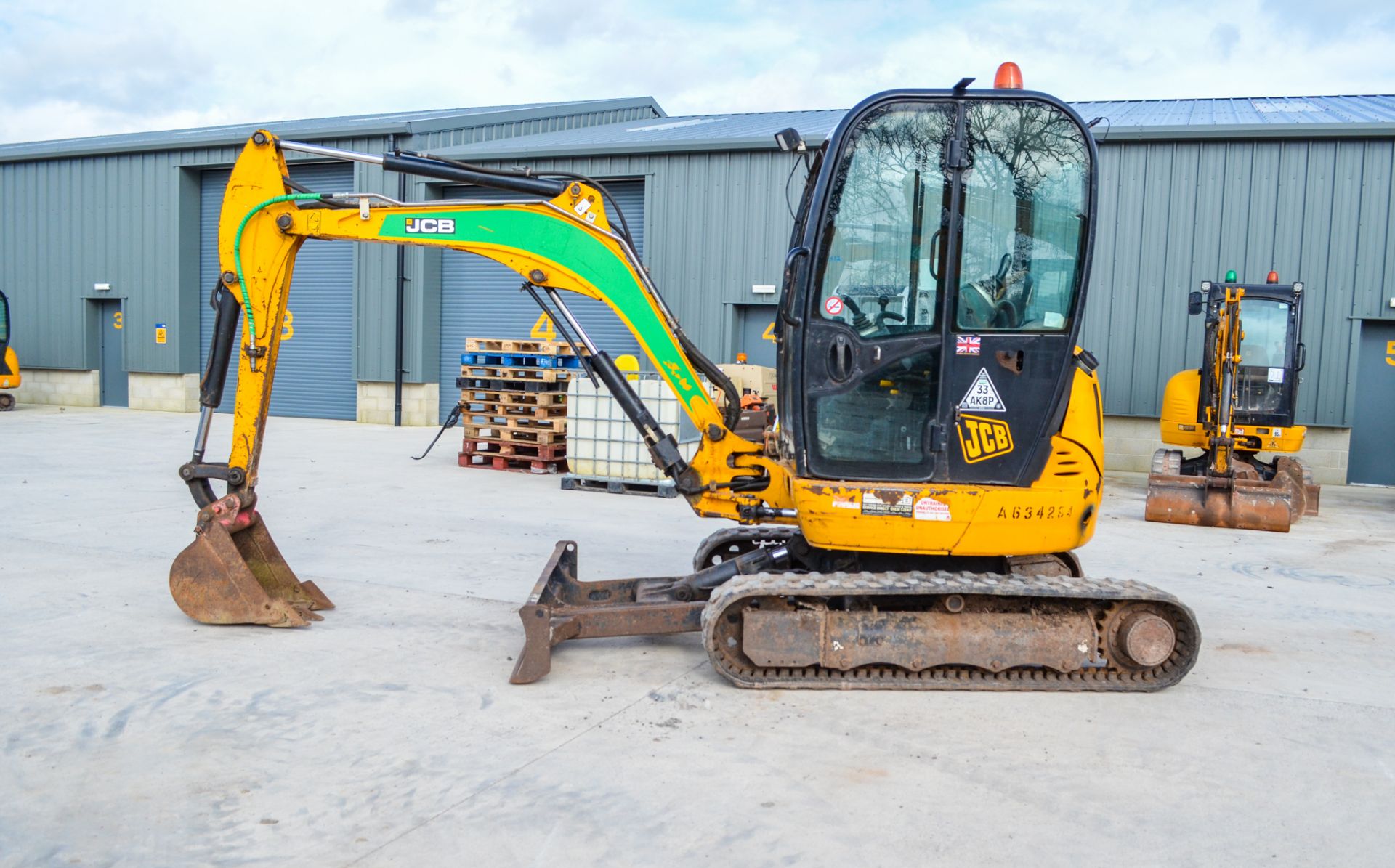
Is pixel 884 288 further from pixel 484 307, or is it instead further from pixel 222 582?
pixel 484 307

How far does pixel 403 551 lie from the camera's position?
8.77 m

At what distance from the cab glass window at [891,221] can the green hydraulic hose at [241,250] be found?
121 inches

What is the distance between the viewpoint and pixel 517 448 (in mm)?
15797

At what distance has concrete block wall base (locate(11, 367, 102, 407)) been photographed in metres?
25.8

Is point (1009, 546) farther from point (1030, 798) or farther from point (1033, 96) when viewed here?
point (1033, 96)

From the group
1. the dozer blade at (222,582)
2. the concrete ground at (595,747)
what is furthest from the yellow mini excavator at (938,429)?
the dozer blade at (222,582)

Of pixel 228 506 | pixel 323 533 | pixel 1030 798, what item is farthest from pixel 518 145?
pixel 1030 798

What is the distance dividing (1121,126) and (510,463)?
446 inches

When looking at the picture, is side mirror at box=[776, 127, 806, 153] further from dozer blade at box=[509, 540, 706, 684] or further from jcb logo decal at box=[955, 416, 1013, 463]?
dozer blade at box=[509, 540, 706, 684]

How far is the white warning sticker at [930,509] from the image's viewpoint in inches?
216

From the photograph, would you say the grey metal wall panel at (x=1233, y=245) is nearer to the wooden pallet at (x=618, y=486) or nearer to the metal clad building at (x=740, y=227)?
the metal clad building at (x=740, y=227)

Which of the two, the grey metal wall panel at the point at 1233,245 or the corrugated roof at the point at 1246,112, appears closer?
the grey metal wall panel at the point at 1233,245

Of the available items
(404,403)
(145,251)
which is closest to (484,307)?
(404,403)

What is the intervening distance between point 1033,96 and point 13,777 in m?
5.42
